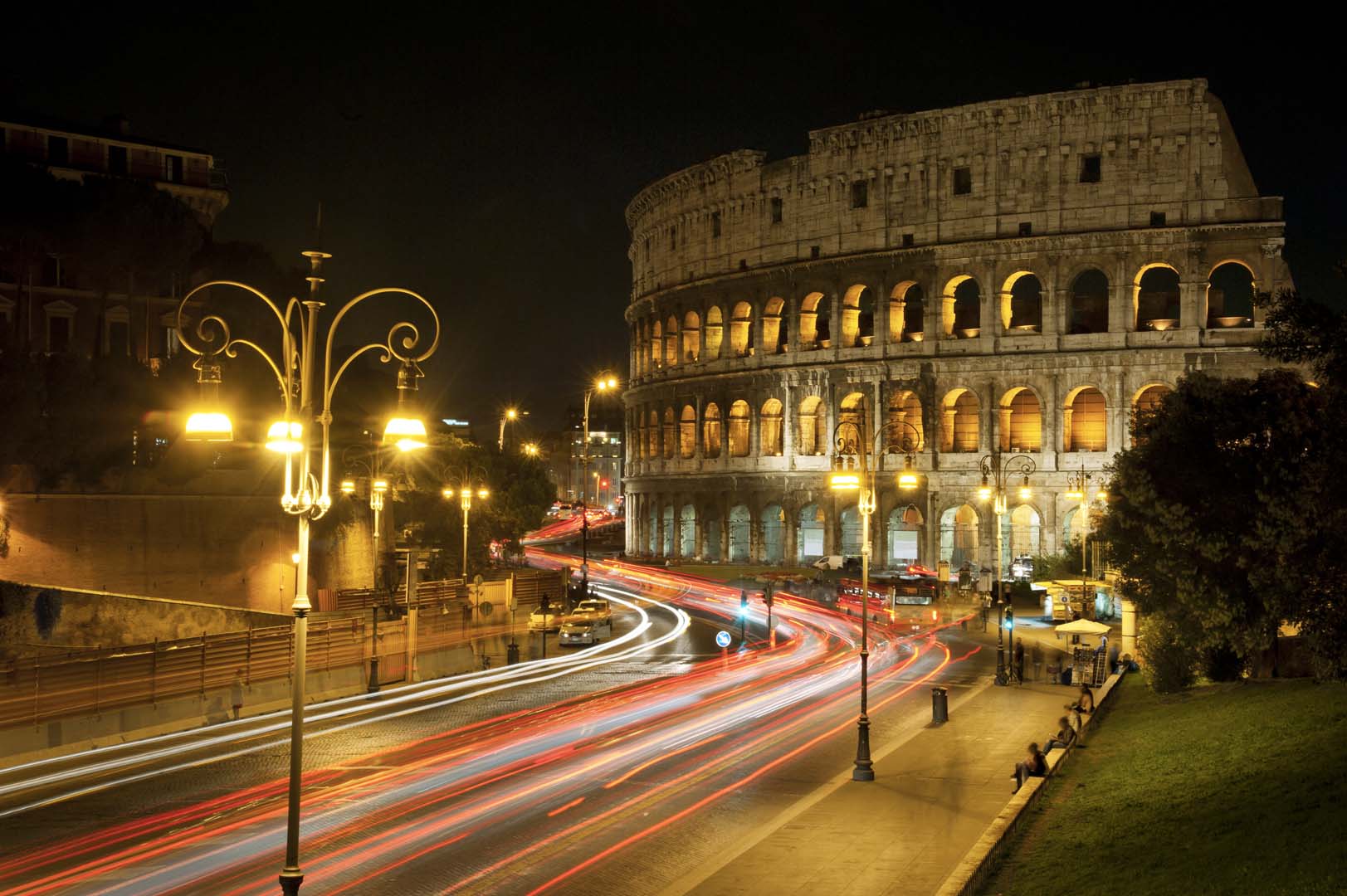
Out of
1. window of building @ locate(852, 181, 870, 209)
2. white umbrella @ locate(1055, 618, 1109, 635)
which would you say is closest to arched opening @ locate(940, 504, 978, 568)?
window of building @ locate(852, 181, 870, 209)

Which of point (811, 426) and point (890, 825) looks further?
point (811, 426)

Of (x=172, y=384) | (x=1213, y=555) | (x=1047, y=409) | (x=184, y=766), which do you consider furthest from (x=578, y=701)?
(x=1047, y=409)

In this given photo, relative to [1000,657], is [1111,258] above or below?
above

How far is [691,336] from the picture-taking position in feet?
224

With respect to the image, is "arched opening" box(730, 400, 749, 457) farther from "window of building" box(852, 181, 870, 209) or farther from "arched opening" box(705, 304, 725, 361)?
"window of building" box(852, 181, 870, 209)

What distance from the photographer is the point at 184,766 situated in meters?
18.4

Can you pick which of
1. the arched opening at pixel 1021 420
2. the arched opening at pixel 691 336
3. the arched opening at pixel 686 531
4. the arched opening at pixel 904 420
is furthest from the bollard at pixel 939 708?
the arched opening at pixel 691 336

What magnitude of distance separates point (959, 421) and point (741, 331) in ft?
42.6

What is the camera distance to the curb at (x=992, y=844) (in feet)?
38.4

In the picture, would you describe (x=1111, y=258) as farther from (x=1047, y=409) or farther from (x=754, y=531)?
(x=754, y=531)

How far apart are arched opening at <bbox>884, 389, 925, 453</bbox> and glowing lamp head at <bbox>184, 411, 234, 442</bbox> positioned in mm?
47071

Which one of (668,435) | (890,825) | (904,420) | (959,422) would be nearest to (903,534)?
(904,420)

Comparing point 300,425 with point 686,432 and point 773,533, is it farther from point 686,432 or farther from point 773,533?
point 686,432

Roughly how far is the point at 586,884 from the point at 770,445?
1995 inches
